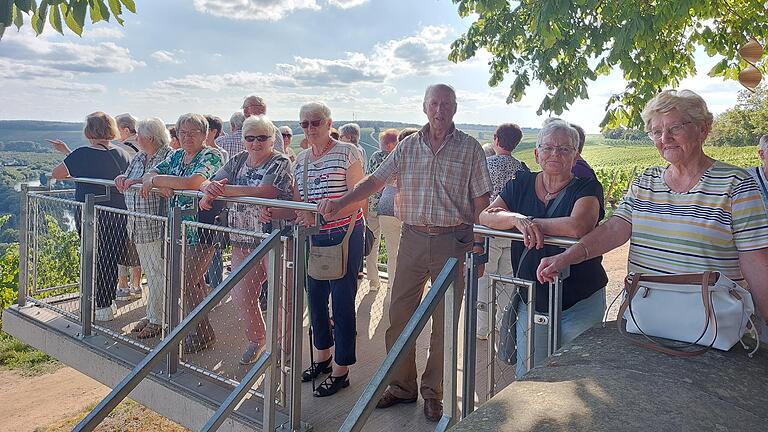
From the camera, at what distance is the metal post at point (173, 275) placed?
3912 millimetres

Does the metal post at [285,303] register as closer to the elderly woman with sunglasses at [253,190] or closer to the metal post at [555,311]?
the elderly woman with sunglasses at [253,190]

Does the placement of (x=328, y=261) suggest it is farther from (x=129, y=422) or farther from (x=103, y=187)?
(x=129, y=422)

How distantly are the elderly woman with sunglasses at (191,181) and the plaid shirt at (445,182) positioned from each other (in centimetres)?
165

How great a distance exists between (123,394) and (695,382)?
2.10 m

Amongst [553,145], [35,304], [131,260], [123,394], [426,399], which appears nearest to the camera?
[123,394]

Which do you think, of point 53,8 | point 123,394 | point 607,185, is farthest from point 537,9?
point 607,185

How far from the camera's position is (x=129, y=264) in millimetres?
5348

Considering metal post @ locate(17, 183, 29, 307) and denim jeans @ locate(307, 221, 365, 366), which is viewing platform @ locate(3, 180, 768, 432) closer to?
metal post @ locate(17, 183, 29, 307)

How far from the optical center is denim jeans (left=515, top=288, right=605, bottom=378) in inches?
107

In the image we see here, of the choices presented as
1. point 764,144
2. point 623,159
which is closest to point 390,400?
point 764,144

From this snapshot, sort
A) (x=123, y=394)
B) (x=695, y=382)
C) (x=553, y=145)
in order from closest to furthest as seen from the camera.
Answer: (x=695, y=382) < (x=123, y=394) < (x=553, y=145)

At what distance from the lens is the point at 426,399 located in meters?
3.54

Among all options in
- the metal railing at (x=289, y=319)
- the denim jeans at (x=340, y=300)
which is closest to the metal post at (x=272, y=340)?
the metal railing at (x=289, y=319)

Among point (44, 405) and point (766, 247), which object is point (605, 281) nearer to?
point (766, 247)
